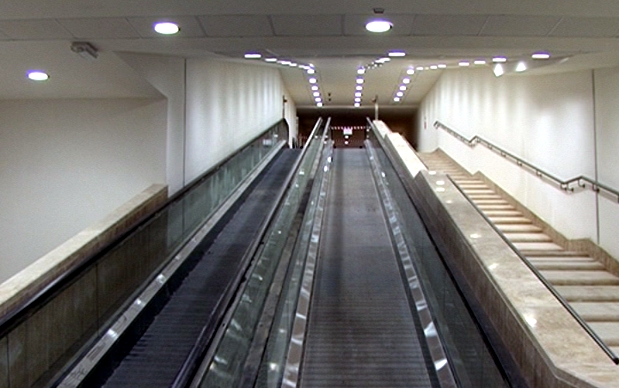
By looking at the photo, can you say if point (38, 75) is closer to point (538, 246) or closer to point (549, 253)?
point (549, 253)

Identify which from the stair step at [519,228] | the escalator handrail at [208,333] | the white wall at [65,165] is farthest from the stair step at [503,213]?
the white wall at [65,165]

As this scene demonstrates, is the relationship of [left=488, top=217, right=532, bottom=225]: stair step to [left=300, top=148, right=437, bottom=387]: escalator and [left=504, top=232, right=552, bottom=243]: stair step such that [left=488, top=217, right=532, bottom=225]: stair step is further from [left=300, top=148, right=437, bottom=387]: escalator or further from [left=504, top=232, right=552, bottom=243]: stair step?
[left=300, top=148, right=437, bottom=387]: escalator

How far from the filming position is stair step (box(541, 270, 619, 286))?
20.8 feet

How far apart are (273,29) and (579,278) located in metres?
4.96

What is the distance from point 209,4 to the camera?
4.43m

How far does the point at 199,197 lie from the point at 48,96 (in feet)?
9.02

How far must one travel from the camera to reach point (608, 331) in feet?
16.1

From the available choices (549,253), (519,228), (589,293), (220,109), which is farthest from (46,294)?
(519,228)

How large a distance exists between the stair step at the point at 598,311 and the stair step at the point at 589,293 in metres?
0.12

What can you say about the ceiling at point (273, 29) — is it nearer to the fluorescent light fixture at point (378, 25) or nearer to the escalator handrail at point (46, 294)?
the fluorescent light fixture at point (378, 25)

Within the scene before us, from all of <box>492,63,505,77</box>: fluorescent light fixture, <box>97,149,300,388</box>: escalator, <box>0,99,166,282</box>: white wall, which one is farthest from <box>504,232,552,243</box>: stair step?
<box>0,99,166,282</box>: white wall

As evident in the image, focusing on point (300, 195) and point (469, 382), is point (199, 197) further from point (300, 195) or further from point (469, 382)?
point (469, 382)

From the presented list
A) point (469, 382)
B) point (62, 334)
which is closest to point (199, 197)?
point (62, 334)

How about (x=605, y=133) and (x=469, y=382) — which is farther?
(x=605, y=133)
